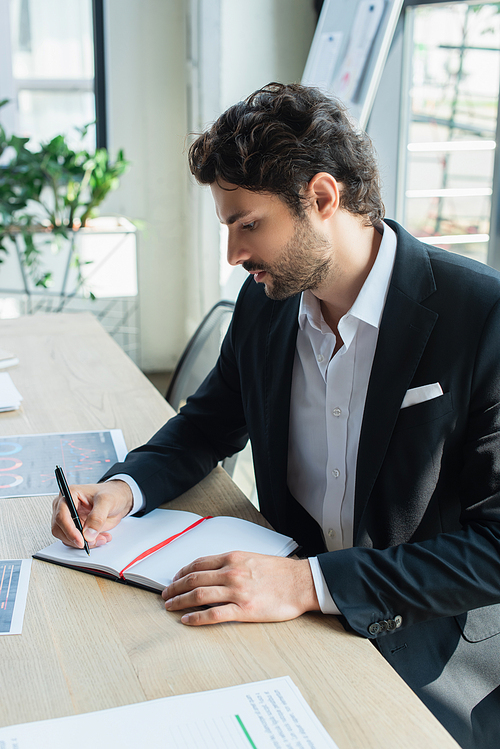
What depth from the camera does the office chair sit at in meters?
1.96

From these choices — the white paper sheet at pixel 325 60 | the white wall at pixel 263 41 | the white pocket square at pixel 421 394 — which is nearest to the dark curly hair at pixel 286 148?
the white pocket square at pixel 421 394

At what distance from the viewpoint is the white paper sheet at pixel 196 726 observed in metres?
0.67

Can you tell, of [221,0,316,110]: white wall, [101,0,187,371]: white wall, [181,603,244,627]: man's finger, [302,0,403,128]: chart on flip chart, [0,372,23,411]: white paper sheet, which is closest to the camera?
[181,603,244,627]: man's finger

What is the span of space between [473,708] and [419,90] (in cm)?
223

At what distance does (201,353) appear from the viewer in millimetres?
2043

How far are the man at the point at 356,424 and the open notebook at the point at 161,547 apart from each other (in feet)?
0.10

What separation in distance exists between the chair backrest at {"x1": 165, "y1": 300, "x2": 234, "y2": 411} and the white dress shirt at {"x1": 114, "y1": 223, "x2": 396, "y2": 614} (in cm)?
68

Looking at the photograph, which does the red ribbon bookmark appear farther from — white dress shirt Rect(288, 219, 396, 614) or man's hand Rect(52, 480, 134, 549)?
white dress shirt Rect(288, 219, 396, 614)

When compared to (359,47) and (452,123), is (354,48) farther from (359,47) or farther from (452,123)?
(452,123)

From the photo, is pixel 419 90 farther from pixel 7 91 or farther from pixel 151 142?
pixel 7 91

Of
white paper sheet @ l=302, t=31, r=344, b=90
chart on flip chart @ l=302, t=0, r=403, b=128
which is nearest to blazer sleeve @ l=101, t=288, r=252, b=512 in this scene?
chart on flip chart @ l=302, t=0, r=403, b=128

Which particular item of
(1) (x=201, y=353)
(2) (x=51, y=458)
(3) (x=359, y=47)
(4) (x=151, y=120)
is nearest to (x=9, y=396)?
(2) (x=51, y=458)

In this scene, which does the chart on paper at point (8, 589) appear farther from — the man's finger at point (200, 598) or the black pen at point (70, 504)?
the man's finger at point (200, 598)

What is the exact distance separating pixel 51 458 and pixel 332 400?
58 cm
